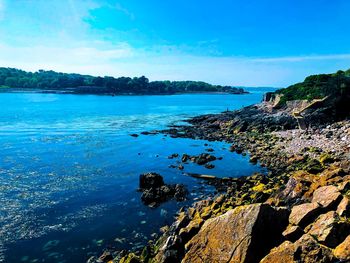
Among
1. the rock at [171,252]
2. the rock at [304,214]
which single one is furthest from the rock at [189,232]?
the rock at [304,214]

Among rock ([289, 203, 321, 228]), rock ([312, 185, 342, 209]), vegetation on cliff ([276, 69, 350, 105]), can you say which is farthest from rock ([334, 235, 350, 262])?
vegetation on cliff ([276, 69, 350, 105])

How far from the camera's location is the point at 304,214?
14.2 metres

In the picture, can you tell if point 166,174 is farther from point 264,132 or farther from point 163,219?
point 264,132

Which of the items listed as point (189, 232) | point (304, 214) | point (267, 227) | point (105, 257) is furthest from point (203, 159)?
point (267, 227)

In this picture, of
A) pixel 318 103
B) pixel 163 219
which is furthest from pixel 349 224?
pixel 318 103

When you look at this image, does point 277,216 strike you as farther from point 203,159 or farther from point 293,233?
point 203,159

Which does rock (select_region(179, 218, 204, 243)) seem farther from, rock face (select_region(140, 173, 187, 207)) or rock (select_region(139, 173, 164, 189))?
rock (select_region(139, 173, 164, 189))

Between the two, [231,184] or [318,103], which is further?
[318,103]

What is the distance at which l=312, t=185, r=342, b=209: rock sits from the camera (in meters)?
15.0

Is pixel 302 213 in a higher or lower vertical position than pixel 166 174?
higher

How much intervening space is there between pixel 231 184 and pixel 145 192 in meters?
9.05

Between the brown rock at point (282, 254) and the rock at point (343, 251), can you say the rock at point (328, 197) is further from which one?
the brown rock at point (282, 254)

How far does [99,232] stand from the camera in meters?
21.6

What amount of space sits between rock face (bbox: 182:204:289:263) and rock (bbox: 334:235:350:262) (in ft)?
7.53
